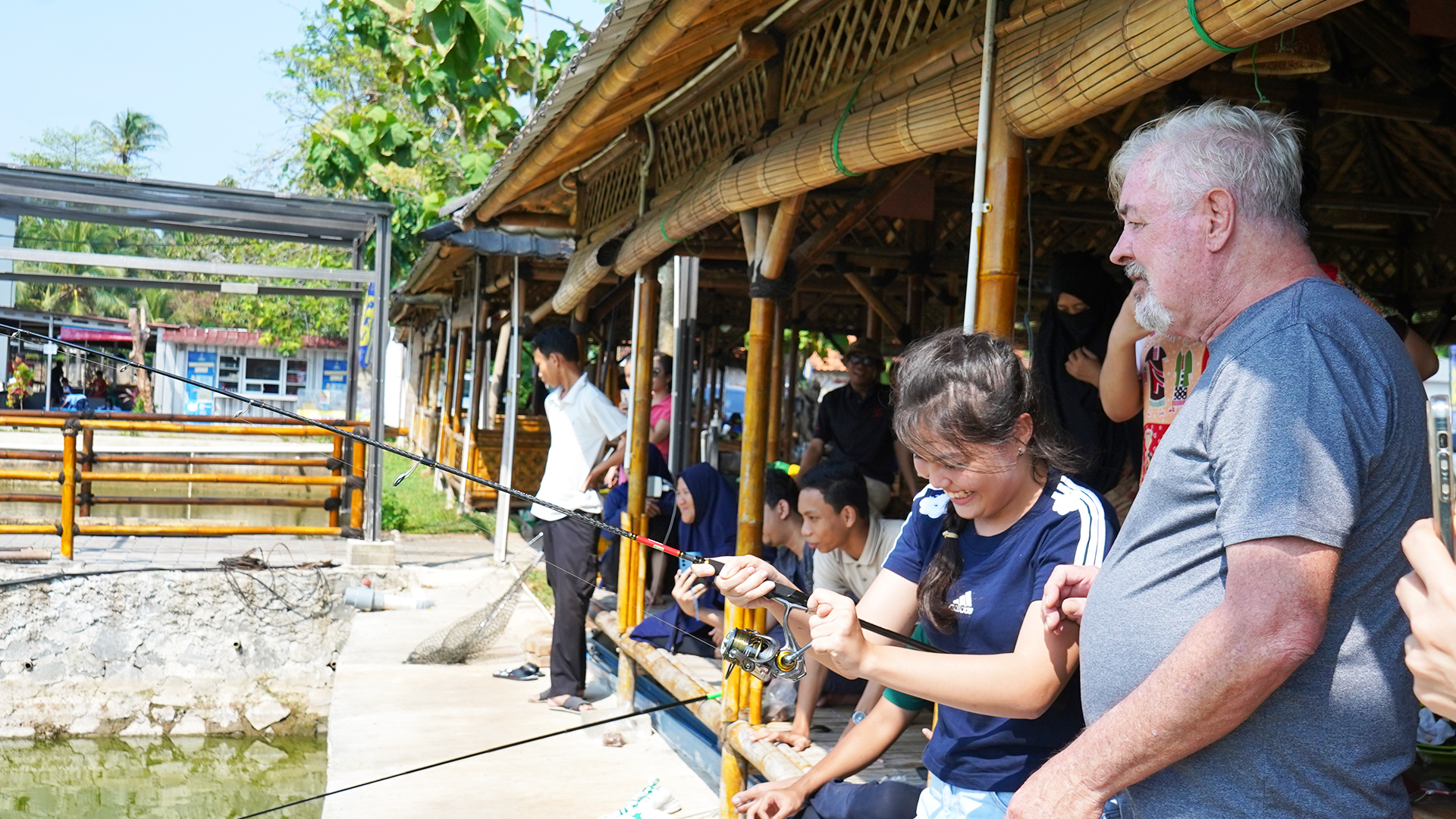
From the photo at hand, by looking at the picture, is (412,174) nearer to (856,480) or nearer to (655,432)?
(655,432)

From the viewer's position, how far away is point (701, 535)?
20.9 feet

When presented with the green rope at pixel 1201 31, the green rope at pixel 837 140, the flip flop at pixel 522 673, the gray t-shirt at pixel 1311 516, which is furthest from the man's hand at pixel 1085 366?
the flip flop at pixel 522 673

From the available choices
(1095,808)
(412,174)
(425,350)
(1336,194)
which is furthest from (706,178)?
(425,350)

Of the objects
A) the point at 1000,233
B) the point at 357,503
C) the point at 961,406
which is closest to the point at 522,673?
the point at 357,503

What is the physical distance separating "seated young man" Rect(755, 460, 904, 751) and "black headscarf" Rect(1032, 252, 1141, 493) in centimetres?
79

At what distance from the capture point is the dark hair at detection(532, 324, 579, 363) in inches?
261

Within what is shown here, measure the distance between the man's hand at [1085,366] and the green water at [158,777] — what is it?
5.22 metres

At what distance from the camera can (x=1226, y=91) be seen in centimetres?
399

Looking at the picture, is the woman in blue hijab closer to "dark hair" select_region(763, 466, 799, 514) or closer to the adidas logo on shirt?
"dark hair" select_region(763, 466, 799, 514)

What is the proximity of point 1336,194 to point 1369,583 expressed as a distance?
4.93 m

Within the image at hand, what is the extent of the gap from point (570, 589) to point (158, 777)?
331 centimetres

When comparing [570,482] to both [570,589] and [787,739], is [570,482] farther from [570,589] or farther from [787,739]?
[787,739]

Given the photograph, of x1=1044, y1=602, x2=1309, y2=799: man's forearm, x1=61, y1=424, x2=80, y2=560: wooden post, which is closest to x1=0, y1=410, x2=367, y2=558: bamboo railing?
x1=61, y1=424, x2=80, y2=560: wooden post

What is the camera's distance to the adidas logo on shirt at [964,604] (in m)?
2.21
